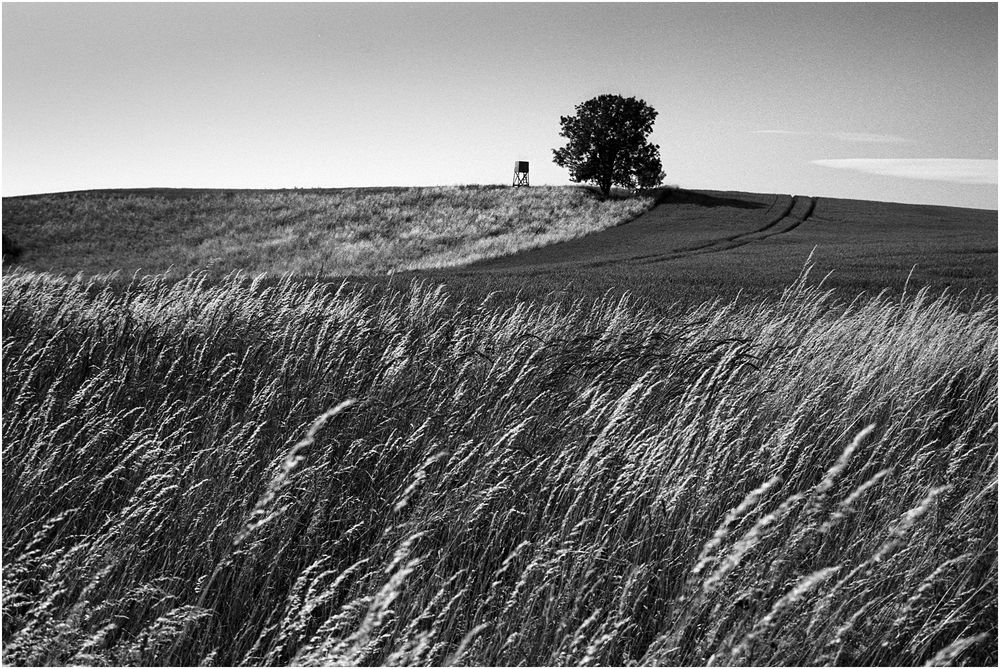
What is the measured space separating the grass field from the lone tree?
52401 millimetres

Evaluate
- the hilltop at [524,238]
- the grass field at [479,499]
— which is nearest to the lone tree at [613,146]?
the hilltop at [524,238]

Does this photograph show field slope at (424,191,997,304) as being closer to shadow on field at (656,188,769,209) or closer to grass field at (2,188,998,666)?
shadow on field at (656,188,769,209)

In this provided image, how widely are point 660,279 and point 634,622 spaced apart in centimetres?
1951

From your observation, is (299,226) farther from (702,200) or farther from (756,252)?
(702,200)

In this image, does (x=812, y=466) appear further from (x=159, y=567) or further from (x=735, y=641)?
(x=159, y=567)

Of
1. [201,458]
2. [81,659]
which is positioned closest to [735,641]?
[81,659]

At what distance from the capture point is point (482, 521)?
11.6 feet

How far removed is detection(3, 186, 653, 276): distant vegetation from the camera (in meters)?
38.9

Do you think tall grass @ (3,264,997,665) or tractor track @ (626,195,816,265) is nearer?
tall grass @ (3,264,997,665)

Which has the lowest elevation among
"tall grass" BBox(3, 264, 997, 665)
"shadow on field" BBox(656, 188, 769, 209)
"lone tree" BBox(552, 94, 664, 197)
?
"tall grass" BBox(3, 264, 997, 665)

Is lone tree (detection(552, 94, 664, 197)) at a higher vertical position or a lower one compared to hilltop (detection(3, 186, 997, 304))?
higher

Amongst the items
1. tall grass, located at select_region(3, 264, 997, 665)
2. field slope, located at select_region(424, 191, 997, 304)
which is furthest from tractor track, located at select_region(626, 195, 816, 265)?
tall grass, located at select_region(3, 264, 997, 665)

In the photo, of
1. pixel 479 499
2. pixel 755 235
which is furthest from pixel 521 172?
pixel 479 499

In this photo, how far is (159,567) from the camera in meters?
3.18
